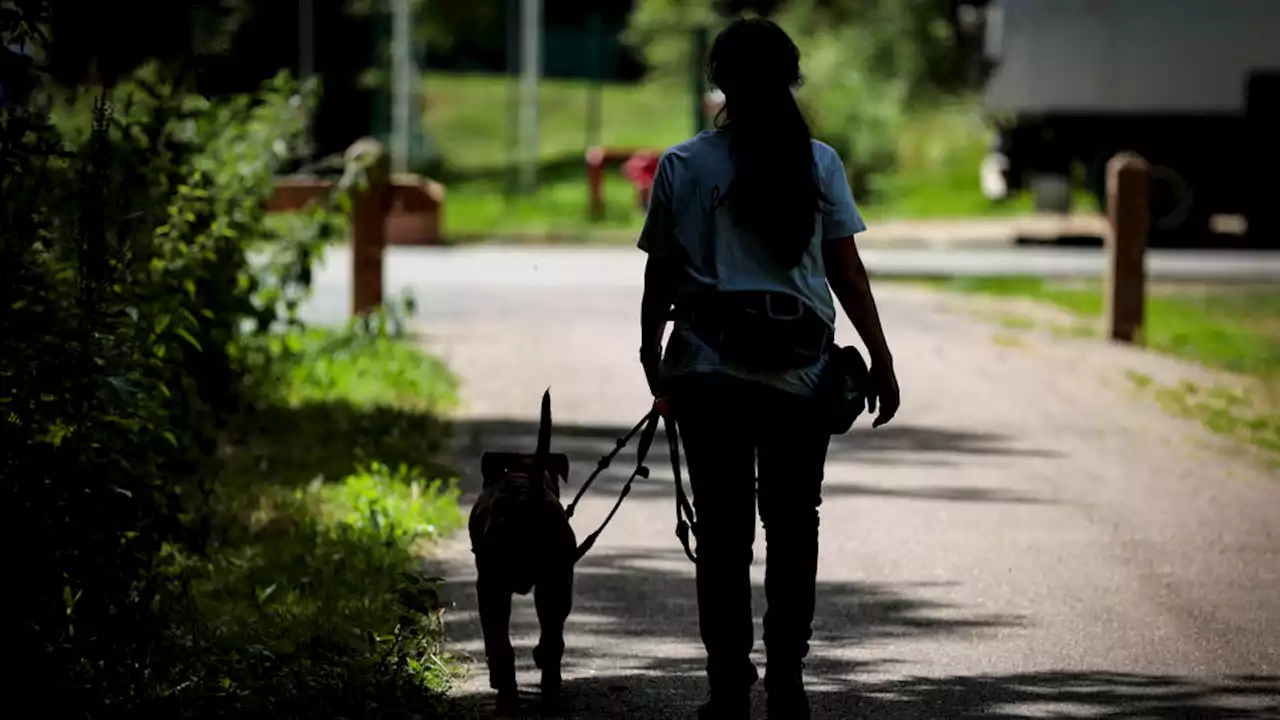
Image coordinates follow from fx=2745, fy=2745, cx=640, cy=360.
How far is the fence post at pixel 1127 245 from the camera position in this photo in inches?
666

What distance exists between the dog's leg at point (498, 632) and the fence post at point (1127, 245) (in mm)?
10808

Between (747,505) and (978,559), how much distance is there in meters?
3.32

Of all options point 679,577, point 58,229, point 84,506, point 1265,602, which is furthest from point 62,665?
point 1265,602

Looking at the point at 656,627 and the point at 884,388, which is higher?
the point at 884,388

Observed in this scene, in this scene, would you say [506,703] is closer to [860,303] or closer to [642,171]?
[860,303]

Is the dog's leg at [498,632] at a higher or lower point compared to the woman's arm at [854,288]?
lower

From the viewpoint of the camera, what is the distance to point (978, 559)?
9.33 m

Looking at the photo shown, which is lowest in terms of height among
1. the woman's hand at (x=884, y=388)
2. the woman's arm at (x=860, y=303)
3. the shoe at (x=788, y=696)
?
the shoe at (x=788, y=696)

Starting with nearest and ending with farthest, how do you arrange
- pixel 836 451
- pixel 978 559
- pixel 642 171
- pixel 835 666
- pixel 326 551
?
pixel 835 666 < pixel 326 551 < pixel 978 559 < pixel 836 451 < pixel 642 171

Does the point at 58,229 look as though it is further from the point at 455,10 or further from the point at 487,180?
the point at 455,10

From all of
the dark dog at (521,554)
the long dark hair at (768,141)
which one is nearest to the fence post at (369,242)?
the dark dog at (521,554)

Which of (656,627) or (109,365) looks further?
(656,627)

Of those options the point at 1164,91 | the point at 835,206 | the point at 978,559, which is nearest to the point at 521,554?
the point at 835,206

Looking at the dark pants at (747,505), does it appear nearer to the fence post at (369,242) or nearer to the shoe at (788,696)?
the shoe at (788,696)
